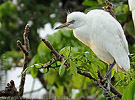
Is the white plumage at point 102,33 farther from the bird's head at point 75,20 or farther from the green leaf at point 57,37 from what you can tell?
the green leaf at point 57,37

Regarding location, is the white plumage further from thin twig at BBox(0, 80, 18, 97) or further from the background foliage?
the background foliage

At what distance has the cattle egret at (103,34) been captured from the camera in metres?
1.57

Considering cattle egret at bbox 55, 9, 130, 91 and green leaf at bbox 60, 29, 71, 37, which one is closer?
cattle egret at bbox 55, 9, 130, 91

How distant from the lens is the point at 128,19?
8.64ft

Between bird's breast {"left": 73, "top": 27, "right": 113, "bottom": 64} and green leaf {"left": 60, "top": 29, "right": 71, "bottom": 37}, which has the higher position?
green leaf {"left": 60, "top": 29, "right": 71, "bottom": 37}

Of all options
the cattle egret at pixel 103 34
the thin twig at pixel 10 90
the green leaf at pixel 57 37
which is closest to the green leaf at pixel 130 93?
the cattle egret at pixel 103 34

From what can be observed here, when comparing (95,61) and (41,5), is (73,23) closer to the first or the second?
(95,61)

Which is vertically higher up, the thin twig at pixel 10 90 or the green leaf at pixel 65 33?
the green leaf at pixel 65 33

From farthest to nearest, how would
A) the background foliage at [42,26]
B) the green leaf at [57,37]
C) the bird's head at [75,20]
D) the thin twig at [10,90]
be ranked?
the background foliage at [42,26] → the green leaf at [57,37] → the bird's head at [75,20] → the thin twig at [10,90]

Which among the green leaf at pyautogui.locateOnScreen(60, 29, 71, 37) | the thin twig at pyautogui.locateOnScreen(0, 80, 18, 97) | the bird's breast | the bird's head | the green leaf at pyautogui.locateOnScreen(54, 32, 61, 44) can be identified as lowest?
the thin twig at pyautogui.locateOnScreen(0, 80, 18, 97)

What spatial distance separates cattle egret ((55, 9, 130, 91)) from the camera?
1.57 metres

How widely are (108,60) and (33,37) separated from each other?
1.98 metres

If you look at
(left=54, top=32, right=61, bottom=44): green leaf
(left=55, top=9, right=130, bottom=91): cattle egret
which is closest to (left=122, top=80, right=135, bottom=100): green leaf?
(left=55, top=9, right=130, bottom=91): cattle egret

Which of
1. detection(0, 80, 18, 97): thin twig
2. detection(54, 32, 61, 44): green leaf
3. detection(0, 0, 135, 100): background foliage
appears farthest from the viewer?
detection(0, 0, 135, 100): background foliage
